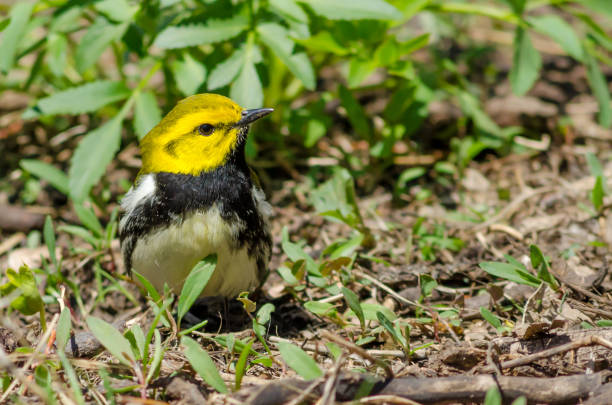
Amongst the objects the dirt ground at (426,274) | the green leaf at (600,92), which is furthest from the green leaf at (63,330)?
the green leaf at (600,92)

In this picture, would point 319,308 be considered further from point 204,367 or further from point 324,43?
→ point 324,43

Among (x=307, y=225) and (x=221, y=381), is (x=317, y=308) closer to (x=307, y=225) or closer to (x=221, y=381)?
(x=221, y=381)

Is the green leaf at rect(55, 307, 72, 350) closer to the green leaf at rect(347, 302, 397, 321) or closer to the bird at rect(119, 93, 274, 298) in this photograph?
the bird at rect(119, 93, 274, 298)

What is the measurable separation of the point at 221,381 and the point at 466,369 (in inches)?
41.0

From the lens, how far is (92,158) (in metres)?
3.82

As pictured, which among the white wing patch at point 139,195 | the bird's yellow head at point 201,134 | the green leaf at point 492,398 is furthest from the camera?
the bird's yellow head at point 201,134

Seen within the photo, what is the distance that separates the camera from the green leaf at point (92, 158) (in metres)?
3.71

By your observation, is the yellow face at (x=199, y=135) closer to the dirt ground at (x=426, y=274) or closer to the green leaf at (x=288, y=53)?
the green leaf at (x=288, y=53)

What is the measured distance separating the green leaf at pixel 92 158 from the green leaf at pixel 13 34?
609mm

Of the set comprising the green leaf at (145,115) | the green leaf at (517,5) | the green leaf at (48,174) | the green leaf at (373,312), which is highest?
the green leaf at (517,5)

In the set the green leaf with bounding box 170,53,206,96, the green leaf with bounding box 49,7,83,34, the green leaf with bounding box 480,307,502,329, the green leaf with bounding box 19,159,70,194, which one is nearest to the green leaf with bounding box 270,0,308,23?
the green leaf with bounding box 170,53,206,96

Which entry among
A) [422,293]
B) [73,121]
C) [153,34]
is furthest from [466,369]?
[73,121]

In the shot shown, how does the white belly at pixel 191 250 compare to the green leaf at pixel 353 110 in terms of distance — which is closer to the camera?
the white belly at pixel 191 250

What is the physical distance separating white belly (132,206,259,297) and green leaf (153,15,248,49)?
38.5 inches
